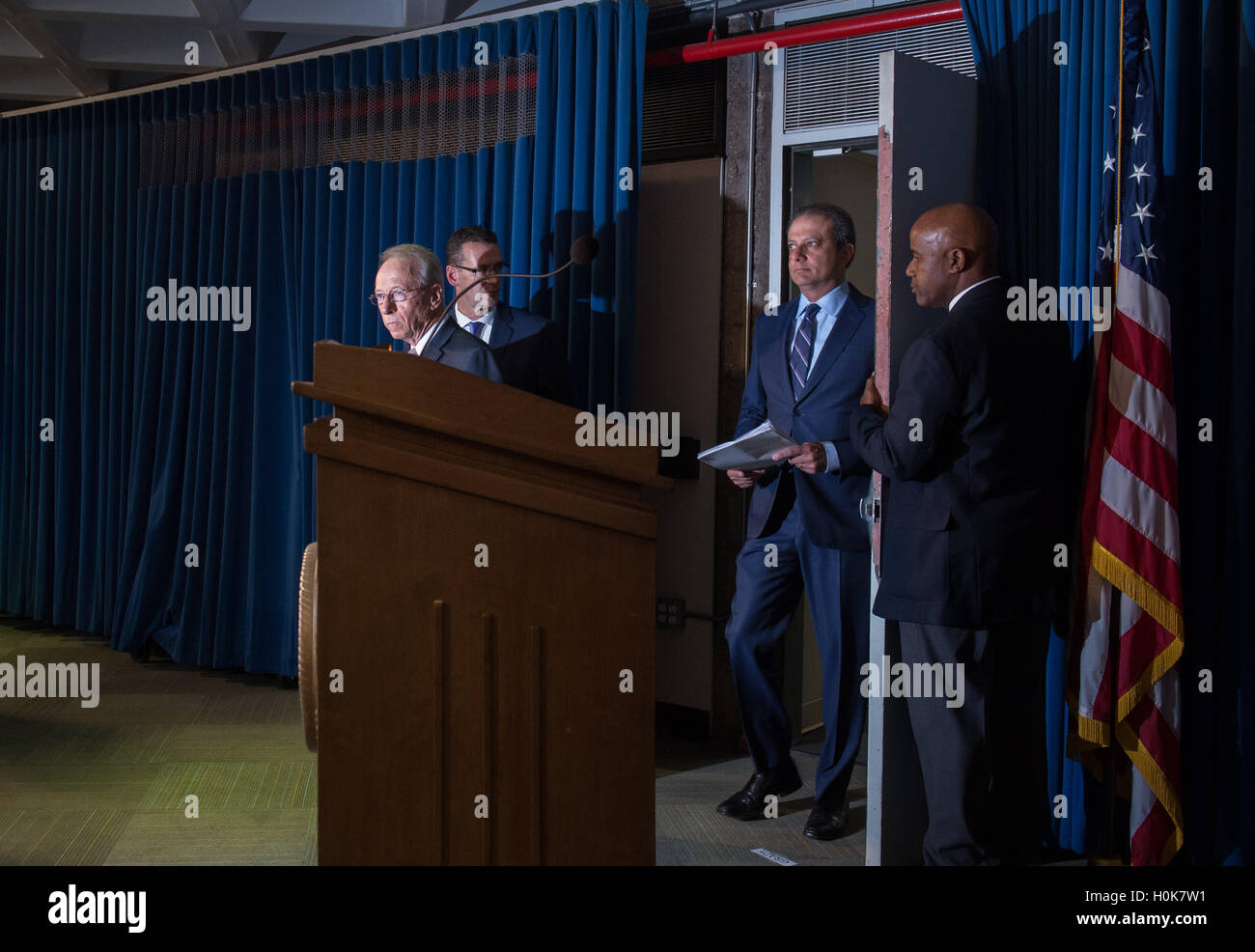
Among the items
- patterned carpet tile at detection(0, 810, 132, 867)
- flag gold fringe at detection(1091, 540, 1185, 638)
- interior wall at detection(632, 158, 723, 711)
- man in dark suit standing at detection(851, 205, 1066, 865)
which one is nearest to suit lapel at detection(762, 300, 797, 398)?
man in dark suit standing at detection(851, 205, 1066, 865)

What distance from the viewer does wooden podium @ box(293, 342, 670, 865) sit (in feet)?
4.47

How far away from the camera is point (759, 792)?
336 centimetres

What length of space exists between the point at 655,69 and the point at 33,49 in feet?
9.44

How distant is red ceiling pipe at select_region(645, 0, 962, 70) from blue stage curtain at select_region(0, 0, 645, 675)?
0.19 metres

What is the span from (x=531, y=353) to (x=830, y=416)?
1030mm

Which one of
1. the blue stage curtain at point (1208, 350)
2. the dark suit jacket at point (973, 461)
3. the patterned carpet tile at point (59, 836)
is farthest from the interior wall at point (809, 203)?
the patterned carpet tile at point (59, 836)

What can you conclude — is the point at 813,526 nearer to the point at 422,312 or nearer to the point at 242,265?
the point at 422,312

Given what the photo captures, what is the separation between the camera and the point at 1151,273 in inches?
106

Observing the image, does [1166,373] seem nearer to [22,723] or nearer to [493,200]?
[493,200]

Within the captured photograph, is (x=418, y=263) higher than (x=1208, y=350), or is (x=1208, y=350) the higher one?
(x=418, y=263)

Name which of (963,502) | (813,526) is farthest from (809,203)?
(963,502)

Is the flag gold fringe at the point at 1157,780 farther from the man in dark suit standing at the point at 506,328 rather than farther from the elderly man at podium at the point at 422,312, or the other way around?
the man in dark suit standing at the point at 506,328
